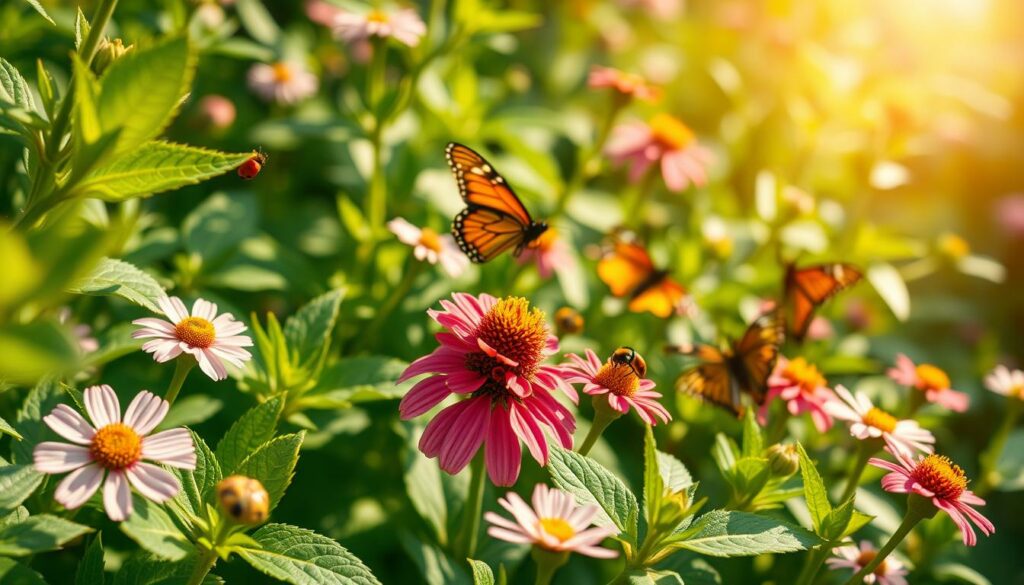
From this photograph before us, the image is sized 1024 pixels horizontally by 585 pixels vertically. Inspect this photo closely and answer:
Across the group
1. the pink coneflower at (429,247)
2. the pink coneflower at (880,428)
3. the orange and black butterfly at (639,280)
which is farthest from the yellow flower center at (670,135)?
the pink coneflower at (880,428)

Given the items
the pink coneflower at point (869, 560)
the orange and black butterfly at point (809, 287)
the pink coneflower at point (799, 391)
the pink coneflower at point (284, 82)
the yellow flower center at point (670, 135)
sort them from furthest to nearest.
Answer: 1. the pink coneflower at point (284, 82)
2. the yellow flower center at point (670, 135)
3. the orange and black butterfly at point (809, 287)
4. the pink coneflower at point (799, 391)
5. the pink coneflower at point (869, 560)

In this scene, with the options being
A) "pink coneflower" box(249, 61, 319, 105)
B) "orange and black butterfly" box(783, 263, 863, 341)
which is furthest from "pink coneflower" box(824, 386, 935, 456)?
"pink coneflower" box(249, 61, 319, 105)

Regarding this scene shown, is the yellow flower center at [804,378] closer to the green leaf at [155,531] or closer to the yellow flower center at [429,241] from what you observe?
the yellow flower center at [429,241]

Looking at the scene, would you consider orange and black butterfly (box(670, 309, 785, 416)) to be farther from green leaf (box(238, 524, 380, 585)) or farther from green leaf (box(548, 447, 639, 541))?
green leaf (box(238, 524, 380, 585))

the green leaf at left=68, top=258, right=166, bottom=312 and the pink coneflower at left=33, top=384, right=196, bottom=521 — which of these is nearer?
the pink coneflower at left=33, top=384, right=196, bottom=521

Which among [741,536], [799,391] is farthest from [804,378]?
[741,536]

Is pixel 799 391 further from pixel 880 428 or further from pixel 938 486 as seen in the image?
pixel 938 486

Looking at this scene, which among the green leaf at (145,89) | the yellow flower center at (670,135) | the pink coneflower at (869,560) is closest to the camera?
the green leaf at (145,89)
